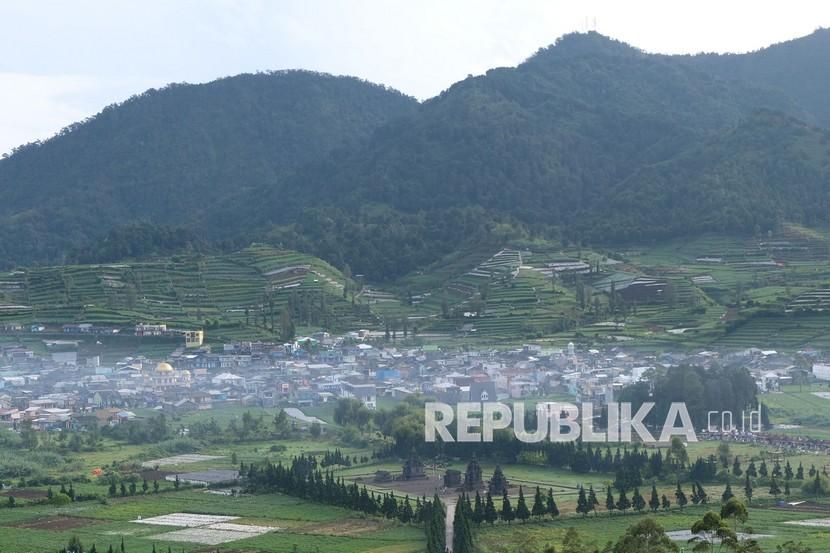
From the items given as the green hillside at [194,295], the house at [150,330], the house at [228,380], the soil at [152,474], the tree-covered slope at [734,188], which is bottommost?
the soil at [152,474]

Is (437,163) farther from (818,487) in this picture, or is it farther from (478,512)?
(478,512)

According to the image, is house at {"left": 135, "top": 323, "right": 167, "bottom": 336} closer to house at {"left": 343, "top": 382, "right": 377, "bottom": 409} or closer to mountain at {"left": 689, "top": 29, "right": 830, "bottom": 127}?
house at {"left": 343, "top": 382, "right": 377, "bottom": 409}

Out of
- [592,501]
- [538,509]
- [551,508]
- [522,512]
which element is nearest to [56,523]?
[522,512]

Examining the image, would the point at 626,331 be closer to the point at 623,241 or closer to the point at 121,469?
the point at 623,241

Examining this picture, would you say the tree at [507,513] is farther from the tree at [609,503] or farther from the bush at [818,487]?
the bush at [818,487]

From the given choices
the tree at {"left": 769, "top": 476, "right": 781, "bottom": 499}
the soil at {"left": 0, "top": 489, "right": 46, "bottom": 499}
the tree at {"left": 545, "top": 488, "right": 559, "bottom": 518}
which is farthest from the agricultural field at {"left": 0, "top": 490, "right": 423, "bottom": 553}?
the tree at {"left": 769, "top": 476, "right": 781, "bottom": 499}

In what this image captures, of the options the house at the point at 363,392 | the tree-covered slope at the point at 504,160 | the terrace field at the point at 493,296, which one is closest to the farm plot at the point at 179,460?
the house at the point at 363,392
